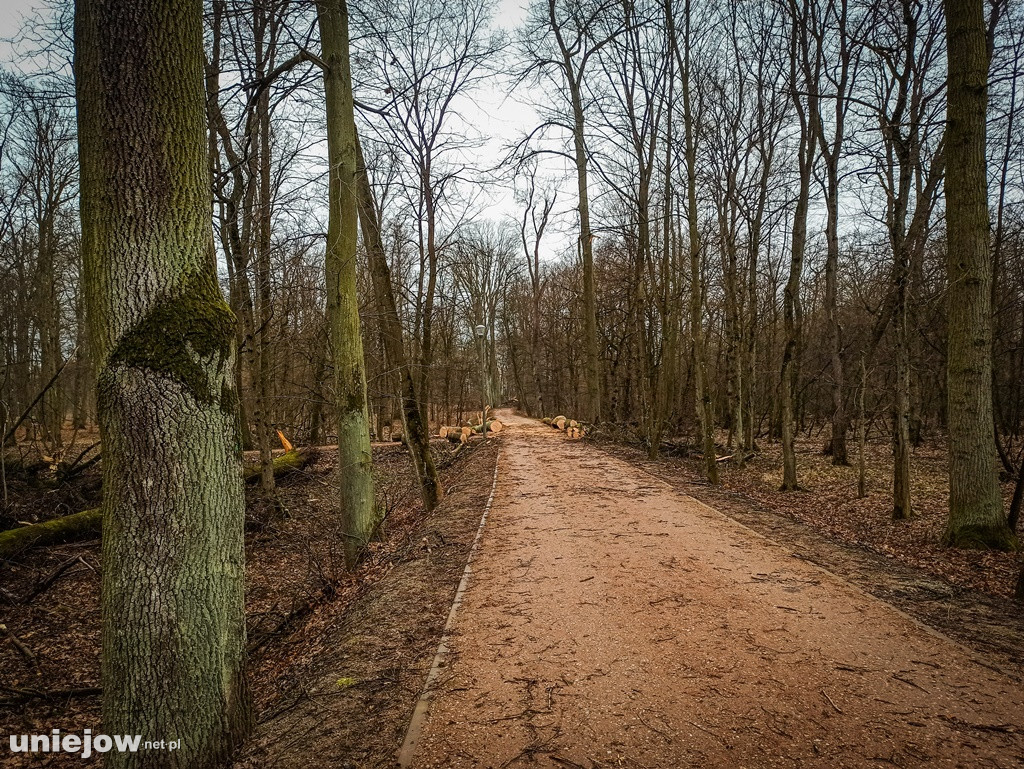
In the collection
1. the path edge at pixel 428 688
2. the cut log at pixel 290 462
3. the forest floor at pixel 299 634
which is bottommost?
the forest floor at pixel 299 634

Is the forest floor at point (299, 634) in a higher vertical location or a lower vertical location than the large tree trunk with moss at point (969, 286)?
lower

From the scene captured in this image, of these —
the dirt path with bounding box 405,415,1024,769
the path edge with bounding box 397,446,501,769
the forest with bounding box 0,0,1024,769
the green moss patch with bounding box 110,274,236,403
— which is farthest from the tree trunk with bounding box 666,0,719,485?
the green moss patch with bounding box 110,274,236,403

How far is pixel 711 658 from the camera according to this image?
130 inches

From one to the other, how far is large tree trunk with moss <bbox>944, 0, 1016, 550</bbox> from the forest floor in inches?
231

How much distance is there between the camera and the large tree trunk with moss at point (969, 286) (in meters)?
5.77

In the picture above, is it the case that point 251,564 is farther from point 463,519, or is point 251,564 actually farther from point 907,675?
point 907,675

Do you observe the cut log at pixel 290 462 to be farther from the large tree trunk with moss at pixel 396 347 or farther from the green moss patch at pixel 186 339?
the green moss patch at pixel 186 339

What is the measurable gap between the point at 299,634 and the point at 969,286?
8.40 meters

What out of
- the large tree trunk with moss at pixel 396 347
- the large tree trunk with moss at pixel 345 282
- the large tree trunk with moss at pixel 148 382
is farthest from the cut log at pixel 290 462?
the large tree trunk with moss at pixel 148 382

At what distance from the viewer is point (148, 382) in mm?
2371

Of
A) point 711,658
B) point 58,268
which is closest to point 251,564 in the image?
point 711,658

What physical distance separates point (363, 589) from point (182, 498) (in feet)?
12.1

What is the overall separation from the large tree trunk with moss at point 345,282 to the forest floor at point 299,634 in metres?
0.75

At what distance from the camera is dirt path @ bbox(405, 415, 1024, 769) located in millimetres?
2498
